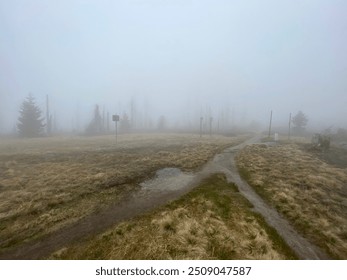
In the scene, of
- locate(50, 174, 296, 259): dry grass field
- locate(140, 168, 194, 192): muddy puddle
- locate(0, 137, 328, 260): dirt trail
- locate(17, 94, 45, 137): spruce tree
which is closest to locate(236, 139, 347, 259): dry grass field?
locate(0, 137, 328, 260): dirt trail

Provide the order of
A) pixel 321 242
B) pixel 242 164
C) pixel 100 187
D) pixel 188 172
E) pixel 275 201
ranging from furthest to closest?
pixel 242 164 < pixel 188 172 < pixel 100 187 < pixel 275 201 < pixel 321 242

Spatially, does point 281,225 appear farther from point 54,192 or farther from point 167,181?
point 54,192

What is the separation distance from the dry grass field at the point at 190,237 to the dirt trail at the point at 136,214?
1.52ft

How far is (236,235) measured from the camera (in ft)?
Result: 24.1

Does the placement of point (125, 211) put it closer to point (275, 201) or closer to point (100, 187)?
point (100, 187)

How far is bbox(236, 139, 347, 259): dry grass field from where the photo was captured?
7598mm

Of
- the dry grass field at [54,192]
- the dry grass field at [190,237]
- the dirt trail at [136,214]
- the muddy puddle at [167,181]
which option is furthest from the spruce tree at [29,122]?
the dry grass field at [190,237]

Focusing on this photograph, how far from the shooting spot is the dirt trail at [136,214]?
648cm

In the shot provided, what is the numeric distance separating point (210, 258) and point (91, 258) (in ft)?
12.6

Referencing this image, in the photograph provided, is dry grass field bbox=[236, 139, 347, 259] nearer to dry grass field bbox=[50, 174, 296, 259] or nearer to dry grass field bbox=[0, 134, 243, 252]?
dry grass field bbox=[50, 174, 296, 259]

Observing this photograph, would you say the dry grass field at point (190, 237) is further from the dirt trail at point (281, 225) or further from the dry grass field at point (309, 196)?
the dry grass field at point (309, 196)

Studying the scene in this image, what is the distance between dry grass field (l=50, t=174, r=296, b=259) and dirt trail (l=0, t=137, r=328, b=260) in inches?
18.2

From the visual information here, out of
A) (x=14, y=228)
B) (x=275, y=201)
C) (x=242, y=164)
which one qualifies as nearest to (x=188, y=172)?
(x=242, y=164)

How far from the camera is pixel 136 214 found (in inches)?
357
